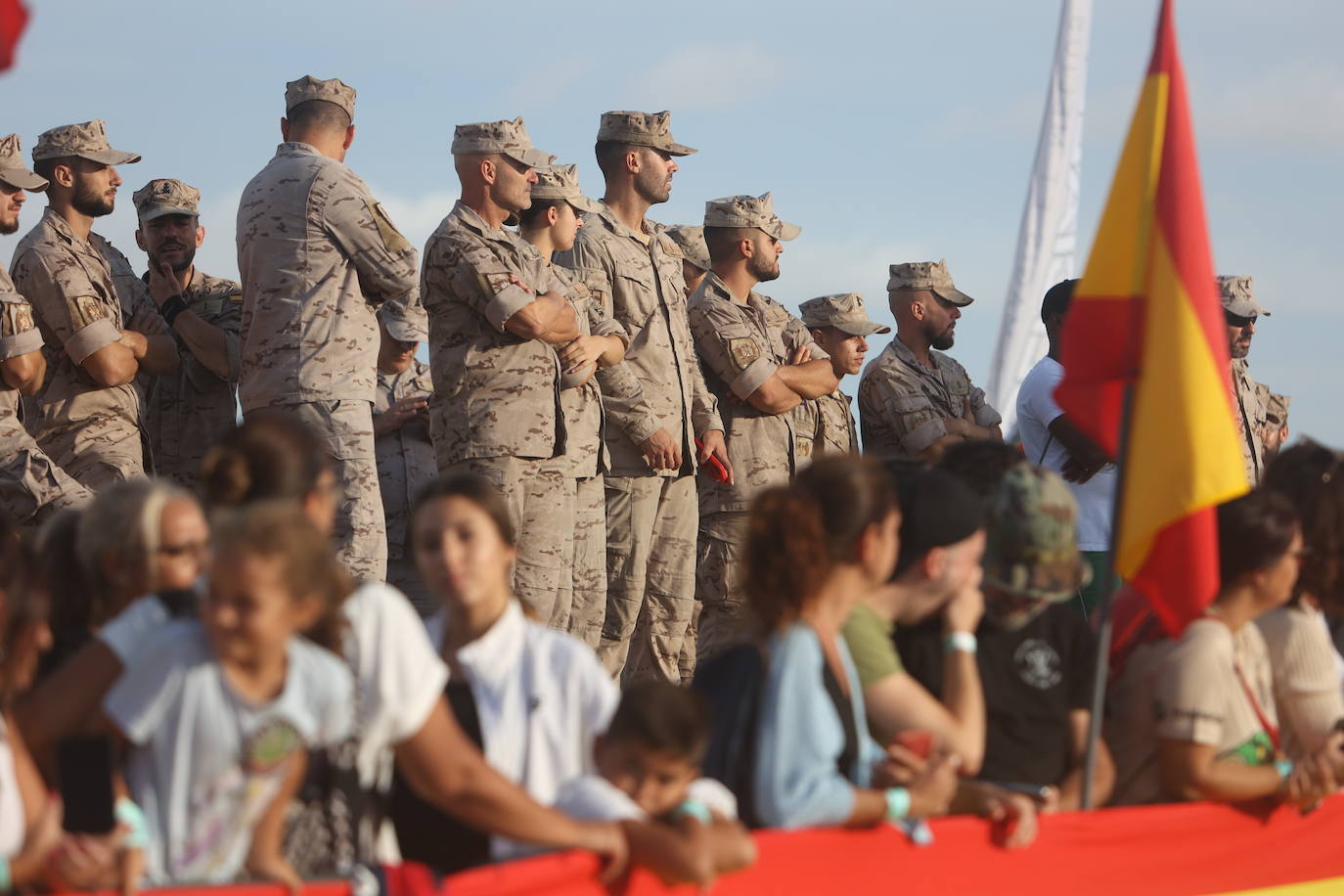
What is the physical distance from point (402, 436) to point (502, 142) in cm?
175

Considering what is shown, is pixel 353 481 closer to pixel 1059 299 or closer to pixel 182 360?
pixel 182 360

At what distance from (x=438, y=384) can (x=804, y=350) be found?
2.56 m

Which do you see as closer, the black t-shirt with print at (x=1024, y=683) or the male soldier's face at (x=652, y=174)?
the black t-shirt with print at (x=1024, y=683)

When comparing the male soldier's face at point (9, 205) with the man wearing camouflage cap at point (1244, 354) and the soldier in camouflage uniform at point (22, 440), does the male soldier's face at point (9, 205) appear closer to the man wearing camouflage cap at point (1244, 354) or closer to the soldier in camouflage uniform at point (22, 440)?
the soldier in camouflage uniform at point (22, 440)

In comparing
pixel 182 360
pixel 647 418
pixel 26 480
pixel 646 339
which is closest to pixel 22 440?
pixel 26 480

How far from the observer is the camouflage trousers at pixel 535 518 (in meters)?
7.36

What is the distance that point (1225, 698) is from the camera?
14.0ft

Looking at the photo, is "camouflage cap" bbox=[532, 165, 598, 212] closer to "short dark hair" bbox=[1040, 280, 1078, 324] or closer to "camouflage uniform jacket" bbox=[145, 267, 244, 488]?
"camouflage uniform jacket" bbox=[145, 267, 244, 488]

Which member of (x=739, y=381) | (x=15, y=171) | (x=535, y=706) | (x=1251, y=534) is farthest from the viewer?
(x=739, y=381)

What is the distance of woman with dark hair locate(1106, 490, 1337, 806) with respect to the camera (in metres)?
4.22

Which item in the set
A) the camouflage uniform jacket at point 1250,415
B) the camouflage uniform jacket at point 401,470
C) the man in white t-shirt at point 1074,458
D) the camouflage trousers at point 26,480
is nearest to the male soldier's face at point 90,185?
the camouflage trousers at point 26,480

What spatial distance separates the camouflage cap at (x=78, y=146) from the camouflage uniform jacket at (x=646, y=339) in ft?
7.21

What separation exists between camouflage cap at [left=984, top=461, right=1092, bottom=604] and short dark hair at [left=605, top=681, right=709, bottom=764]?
1133 millimetres

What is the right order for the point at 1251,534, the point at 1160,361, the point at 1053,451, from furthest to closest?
1. the point at 1053,451
2. the point at 1251,534
3. the point at 1160,361
